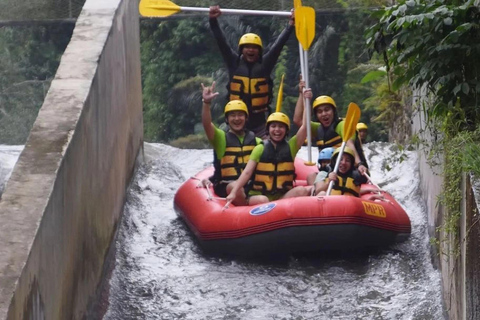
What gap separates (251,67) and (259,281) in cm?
263

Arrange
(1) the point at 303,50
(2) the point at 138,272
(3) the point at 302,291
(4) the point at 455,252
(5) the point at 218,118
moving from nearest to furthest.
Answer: (4) the point at 455,252 → (3) the point at 302,291 → (2) the point at 138,272 → (1) the point at 303,50 → (5) the point at 218,118

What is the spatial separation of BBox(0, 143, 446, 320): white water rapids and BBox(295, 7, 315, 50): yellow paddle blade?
179 centimetres

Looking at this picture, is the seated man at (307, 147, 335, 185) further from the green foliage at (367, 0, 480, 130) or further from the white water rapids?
the green foliage at (367, 0, 480, 130)

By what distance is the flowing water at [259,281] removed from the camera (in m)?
7.12

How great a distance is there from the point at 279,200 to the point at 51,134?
2.16 meters

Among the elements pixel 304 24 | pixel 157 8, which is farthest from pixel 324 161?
pixel 157 8

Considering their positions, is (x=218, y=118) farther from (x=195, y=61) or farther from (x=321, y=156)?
(x=321, y=156)

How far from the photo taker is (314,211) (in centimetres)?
760

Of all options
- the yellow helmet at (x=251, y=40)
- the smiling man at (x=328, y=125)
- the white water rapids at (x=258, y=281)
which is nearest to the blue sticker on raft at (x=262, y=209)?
the white water rapids at (x=258, y=281)

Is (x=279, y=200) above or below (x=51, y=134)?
below

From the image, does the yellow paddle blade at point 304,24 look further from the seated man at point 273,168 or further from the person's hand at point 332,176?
the person's hand at point 332,176

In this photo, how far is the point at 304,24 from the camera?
9227 millimetres

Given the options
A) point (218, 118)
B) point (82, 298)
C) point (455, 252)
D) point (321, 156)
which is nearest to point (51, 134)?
point (82, 298)

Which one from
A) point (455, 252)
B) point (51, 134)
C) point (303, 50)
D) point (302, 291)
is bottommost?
point (302, 291)
